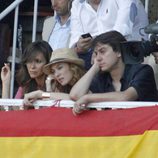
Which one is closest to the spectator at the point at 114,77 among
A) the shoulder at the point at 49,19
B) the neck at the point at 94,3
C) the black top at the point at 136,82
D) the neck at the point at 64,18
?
the black top at the point at 136,82

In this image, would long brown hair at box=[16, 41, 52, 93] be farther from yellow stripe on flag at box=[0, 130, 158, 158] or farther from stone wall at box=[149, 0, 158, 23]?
stone wall at box=[149, 0, 158, 23]

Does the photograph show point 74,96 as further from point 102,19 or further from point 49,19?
point 49,19

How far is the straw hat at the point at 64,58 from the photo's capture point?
6535 millimetres

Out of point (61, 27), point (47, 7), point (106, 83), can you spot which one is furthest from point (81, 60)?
point (47, 7)

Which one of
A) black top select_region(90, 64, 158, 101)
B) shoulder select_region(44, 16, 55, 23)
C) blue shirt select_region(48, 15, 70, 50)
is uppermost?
shoulder select_region(44, 16, 55, 23)

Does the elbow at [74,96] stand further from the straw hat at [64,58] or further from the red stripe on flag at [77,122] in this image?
the straw hat at [64,58]

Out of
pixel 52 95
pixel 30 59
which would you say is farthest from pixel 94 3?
pixel 52 95

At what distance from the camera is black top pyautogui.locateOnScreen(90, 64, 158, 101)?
610cm

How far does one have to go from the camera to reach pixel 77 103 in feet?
19.2

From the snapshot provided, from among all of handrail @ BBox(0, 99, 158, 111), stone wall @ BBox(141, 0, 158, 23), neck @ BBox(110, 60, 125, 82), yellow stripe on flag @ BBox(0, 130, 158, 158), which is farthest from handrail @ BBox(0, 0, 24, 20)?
yellow stripe on flag @ BBox(0, 130, 158, 158)

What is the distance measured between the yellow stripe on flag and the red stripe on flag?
0.13ft

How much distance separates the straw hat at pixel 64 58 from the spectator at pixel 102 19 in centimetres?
45

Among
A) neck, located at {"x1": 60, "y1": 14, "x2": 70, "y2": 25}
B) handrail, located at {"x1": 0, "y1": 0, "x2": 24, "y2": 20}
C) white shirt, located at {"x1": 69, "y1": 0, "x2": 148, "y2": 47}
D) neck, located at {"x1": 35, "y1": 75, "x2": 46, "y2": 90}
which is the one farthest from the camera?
handrail, located at {"x1": 0, "y1": 0, "x2": 24, "y2": 20}

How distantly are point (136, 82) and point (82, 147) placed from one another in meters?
0.68
